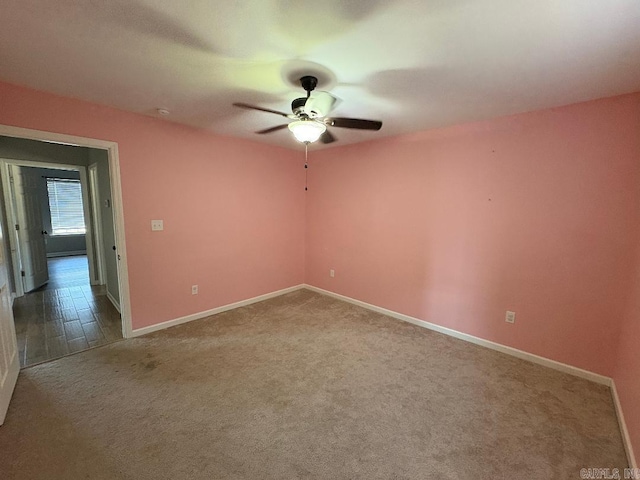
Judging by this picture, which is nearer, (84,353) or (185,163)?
(84,353)

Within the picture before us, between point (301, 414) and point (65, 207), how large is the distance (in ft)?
28.5

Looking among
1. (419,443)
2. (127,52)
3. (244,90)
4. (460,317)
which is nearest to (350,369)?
(419,443)

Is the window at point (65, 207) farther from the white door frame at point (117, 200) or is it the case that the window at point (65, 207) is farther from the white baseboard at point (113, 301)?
the white door frame at point (117, 200)

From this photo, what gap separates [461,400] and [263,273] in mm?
2992

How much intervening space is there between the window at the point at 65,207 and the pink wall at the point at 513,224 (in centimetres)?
762

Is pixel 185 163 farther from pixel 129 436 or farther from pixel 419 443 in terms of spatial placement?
pixel 419 443

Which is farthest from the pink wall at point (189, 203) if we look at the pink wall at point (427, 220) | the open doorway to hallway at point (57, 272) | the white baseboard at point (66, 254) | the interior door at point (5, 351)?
the white baseboard at point (66, 254)

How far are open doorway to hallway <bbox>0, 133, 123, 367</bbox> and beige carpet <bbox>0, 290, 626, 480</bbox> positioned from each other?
54 cm

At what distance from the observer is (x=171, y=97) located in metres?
2.31

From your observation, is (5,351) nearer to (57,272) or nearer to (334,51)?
→ (334,51)

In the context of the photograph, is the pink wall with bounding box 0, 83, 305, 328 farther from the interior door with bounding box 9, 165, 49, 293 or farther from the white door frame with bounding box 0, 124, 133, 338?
the interior door with bounding box 9, 165, 49, 293

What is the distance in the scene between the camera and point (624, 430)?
1751 mm

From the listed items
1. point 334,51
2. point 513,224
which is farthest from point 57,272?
point 513,224

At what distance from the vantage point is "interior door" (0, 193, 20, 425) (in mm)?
1846
